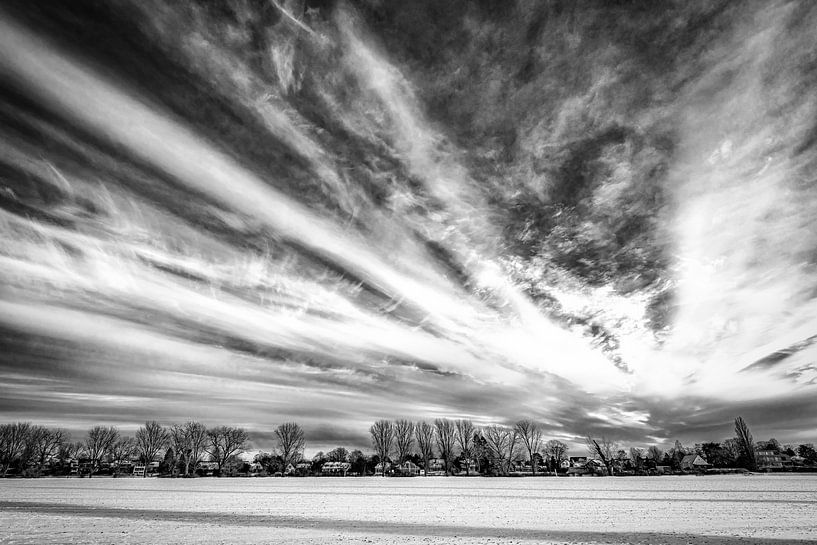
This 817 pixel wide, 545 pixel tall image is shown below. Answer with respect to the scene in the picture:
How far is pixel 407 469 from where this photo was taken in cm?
16038

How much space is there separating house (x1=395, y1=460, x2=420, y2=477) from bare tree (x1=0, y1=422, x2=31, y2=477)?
125m

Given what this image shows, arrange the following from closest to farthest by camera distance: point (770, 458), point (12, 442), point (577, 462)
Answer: point (12, 442) < point (770, 458) < point (577, 462)

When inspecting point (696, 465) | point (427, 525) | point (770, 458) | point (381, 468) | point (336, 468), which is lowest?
point (336, 468)

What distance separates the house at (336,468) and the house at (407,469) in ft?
75.2

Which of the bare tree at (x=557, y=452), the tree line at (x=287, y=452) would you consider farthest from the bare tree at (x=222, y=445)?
the bare tree at (x=557, y=452)

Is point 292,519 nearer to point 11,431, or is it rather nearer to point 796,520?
point 796,520

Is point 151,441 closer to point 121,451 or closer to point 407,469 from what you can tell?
point 121,451

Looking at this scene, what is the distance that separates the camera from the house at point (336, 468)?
166500 mm

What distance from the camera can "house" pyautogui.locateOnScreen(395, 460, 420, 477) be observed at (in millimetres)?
154113

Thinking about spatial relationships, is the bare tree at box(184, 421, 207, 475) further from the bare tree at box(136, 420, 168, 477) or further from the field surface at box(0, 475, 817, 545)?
the field surface at box(0, 475, 817, 545)

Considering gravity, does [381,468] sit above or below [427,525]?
below

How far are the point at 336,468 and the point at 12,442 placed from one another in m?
111

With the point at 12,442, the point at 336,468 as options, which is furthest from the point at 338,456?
the point at 12,442

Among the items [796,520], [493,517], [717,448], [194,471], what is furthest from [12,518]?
[717,448]
